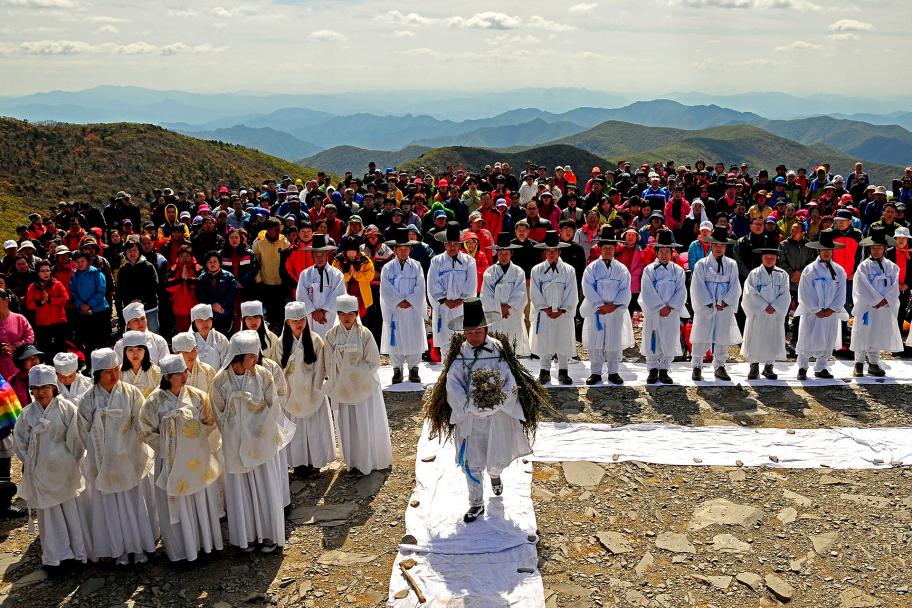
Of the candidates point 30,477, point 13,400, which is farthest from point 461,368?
point 13,400

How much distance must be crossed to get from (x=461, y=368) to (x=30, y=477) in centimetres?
411

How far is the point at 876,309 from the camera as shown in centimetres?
1127

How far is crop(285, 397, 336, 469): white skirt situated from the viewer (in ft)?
28.1

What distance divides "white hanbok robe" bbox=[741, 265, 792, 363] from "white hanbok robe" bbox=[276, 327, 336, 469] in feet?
21.6

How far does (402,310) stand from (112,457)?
5.41 meters

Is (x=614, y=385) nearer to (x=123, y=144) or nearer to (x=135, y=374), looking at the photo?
(x=135, y=374)

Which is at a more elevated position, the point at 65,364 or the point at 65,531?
the point at 65,364

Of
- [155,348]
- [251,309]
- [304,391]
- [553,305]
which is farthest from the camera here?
[553,305]

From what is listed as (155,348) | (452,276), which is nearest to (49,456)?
(155,348)

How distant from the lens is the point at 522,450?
7.55 meters

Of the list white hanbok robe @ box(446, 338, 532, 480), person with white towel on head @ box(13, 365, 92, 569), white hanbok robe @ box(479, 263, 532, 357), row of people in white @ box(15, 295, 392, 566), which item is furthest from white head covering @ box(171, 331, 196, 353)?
white hanbok robe @ box(479, 263, 532, 357)

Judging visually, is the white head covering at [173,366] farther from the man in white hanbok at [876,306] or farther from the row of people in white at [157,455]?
the man in white hanbok at [876,306]

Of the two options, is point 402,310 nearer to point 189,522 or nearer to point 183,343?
point 183,343

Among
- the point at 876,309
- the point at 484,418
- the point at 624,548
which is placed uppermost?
the point at 484,418
